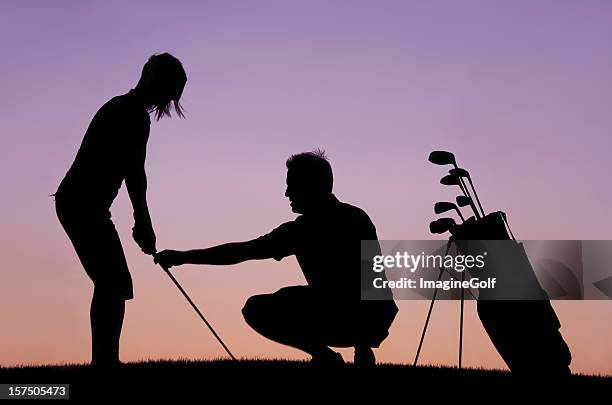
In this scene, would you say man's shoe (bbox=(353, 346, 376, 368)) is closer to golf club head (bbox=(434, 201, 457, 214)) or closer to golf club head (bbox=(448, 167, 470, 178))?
golf club head (bbox=(434, 201, 457, 214))

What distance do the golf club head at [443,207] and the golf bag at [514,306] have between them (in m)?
0.54

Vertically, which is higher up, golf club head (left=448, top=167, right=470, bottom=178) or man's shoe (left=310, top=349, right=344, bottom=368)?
golf club head (left=448, top=167, right=470, bottom=178)

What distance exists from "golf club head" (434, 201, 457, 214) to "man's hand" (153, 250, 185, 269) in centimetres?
244

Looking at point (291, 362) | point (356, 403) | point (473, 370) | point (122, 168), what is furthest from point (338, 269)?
point (473, 370)

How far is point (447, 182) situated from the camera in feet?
24.0

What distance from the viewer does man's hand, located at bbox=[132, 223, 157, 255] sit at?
6.04m

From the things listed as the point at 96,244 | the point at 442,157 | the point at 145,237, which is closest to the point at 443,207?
the point at 442,157

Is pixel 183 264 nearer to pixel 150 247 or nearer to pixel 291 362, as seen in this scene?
pixel 150 247

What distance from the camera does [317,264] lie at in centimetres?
592

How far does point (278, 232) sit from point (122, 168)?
127 cm

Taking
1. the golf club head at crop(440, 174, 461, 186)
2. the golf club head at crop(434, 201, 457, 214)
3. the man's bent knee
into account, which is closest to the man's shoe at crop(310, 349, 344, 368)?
the man's bent knee

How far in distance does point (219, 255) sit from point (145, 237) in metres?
0.59

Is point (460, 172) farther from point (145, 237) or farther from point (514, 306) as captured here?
point (145, 237)

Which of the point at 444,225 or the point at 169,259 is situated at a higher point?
the point at 444,225
